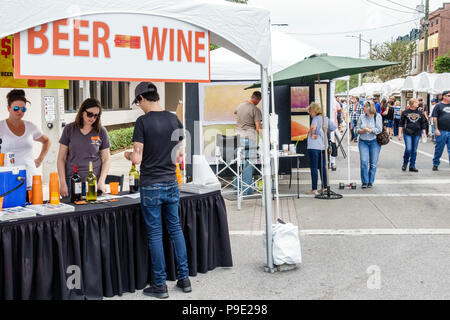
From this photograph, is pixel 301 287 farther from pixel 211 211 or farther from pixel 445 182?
pixel 445 182

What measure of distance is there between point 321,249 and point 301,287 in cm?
146

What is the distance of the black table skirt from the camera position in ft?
15.3

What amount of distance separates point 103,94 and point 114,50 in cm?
1913

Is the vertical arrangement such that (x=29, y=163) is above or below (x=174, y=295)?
above

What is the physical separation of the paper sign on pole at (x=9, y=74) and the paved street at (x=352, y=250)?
10.2 ft

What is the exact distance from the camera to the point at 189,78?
547cm

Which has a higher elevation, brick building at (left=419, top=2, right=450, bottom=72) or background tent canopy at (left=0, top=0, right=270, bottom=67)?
brick building at (left=419, top=2, right=450, bottom=72)

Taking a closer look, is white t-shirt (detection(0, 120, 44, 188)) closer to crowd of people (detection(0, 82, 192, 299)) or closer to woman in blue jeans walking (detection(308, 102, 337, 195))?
crowd of people (detection(0, 82, 192, 299))

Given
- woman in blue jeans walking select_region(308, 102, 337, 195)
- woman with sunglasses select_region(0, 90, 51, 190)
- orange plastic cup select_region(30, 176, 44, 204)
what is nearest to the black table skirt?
orange plastic cup select_region(30, 176, 44, 204)

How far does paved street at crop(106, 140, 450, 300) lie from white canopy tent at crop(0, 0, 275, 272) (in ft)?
1.86

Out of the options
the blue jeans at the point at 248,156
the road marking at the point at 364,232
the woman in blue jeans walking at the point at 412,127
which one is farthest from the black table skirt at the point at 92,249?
the woman in blue jeans walking at the point at 412,127

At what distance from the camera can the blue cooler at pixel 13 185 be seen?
16.1 feet

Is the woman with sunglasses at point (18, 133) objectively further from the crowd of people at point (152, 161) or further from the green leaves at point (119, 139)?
the green leaves at point (119, 139)
